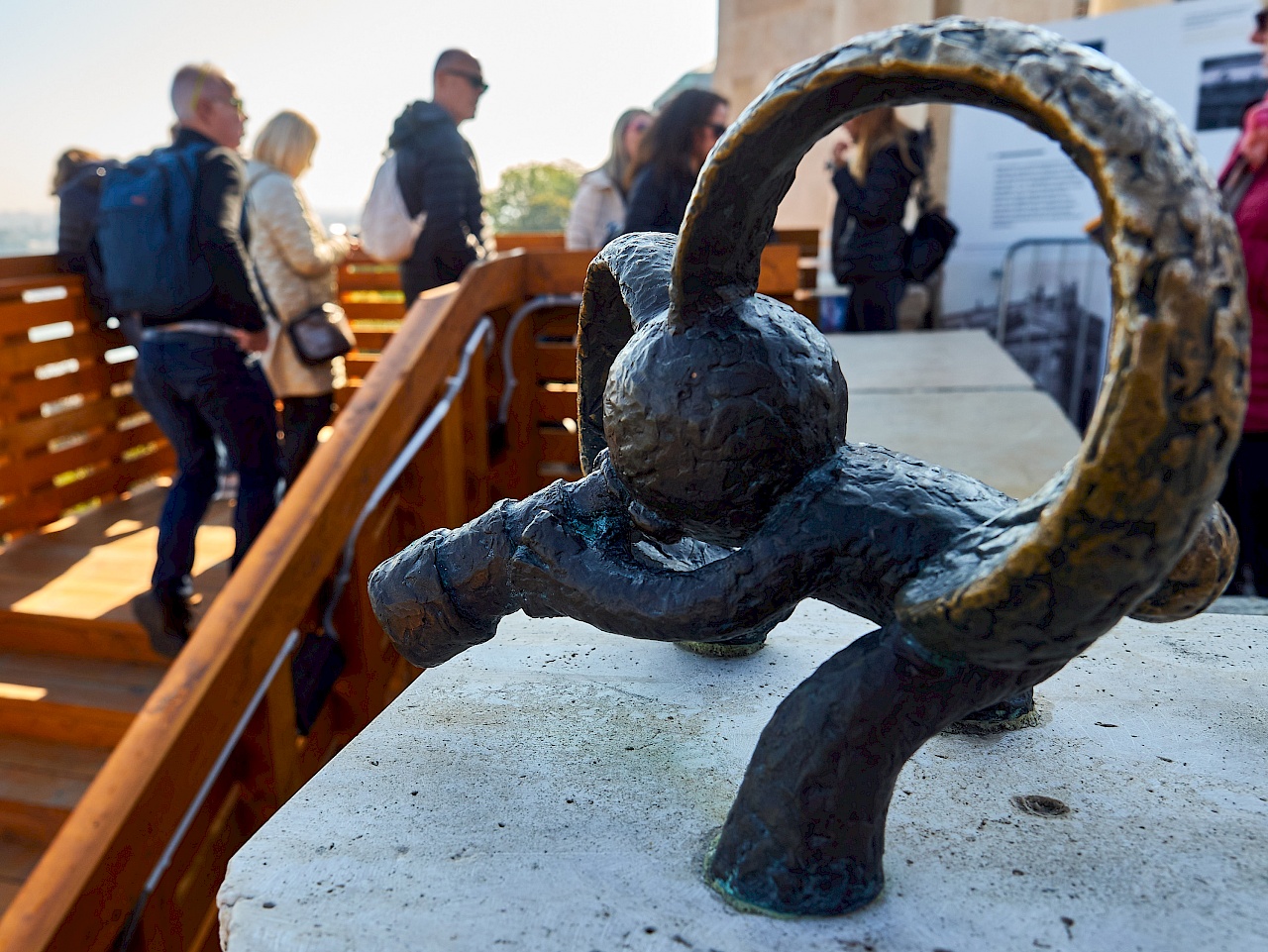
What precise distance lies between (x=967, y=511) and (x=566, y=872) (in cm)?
64

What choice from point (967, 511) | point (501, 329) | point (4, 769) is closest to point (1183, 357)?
point (967, 511)

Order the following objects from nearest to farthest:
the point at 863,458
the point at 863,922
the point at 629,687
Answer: the point at 863,922 < the point at 863,458 < the point at 629,687

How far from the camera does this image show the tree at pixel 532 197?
10438 mm

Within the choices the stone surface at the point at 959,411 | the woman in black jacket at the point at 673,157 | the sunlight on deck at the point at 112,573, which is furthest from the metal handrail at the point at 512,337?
the sunlight on deck at the point at 112,573

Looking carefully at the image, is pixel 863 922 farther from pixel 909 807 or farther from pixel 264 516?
pixel 264 516

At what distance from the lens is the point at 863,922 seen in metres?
1.09

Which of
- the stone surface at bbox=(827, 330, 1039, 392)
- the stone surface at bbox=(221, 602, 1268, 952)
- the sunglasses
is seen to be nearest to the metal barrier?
the stone surface at bbox=(827, 330, 1039, 392)

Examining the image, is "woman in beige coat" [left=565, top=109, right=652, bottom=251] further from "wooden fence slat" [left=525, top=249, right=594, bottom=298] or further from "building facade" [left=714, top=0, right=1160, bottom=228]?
"building facade" [left=714, top=0, right=1160, bottom=228]

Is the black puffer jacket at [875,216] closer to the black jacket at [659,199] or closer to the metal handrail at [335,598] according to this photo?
the black jacket at [659,199]

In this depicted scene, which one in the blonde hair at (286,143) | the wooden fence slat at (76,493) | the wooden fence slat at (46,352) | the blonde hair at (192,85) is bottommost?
the wooden fence slat at (76,493)

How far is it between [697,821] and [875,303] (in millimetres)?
4464

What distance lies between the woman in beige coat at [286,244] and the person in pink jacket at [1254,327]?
3.11m

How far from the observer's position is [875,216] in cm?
461

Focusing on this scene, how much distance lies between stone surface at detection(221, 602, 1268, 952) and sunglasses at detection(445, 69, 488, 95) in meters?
2.73
